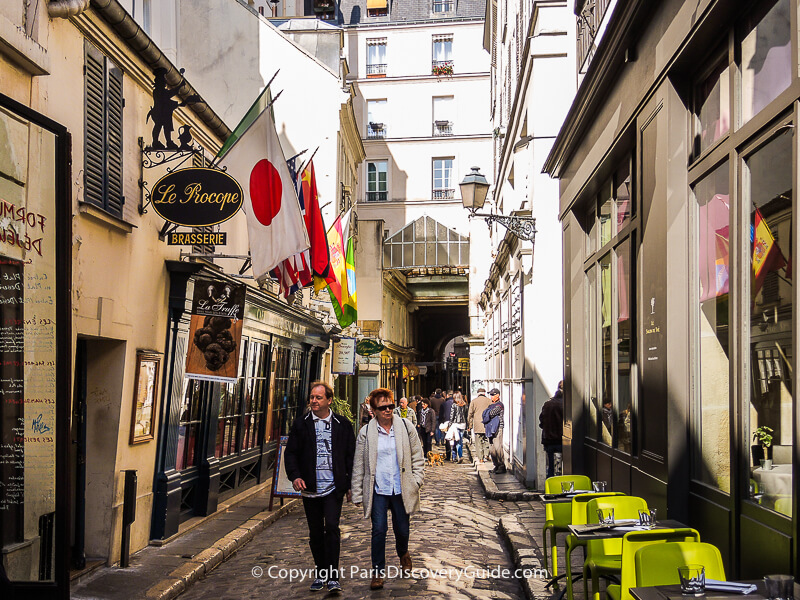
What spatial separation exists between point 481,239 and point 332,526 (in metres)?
30.8

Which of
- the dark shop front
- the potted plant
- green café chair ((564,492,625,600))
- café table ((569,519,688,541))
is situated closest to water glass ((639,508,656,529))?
café table ((569,519,688,541))

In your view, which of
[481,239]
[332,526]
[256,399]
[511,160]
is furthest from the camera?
[481,239]

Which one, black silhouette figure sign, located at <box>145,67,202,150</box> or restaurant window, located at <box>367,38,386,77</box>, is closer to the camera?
black silhouette figure sign, located at <box>145,67,202,150</box>

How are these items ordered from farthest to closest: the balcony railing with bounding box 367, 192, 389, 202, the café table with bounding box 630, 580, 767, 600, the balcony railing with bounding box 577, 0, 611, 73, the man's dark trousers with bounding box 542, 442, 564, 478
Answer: the balcony railing with bounding box 367, 192, 389, 202, the man's dark trousers with bounding box 542, 442, 564, 478, the balcony railing with bounding box 577, 0, 611, 73, the café table with bounding box 630, 580, 767, 600

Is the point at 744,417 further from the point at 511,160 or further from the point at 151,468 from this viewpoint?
the point at 511,160

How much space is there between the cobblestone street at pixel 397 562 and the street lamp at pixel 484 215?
15.2 feet

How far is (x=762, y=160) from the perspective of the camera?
5.15 m

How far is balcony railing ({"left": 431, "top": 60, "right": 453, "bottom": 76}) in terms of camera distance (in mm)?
48094

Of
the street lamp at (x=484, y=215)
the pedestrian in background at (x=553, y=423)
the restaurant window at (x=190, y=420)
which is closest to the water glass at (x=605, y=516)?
the restaurant window at (x=190, y=420)

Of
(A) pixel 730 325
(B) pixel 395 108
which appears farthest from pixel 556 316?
(B) pixel 395 108

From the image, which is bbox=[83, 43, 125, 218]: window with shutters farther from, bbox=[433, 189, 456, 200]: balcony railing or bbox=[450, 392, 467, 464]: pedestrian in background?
bbox=[433, 189, 456, 200]: balcony railing

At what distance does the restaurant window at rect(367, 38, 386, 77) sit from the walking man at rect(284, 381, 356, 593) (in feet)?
139

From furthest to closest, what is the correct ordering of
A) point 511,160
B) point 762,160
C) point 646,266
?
1. point 511,160
2. point 646,266
3. point 762,160

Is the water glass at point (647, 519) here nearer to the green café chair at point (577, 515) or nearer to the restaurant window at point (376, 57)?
the green café chair at point (577, 515)
